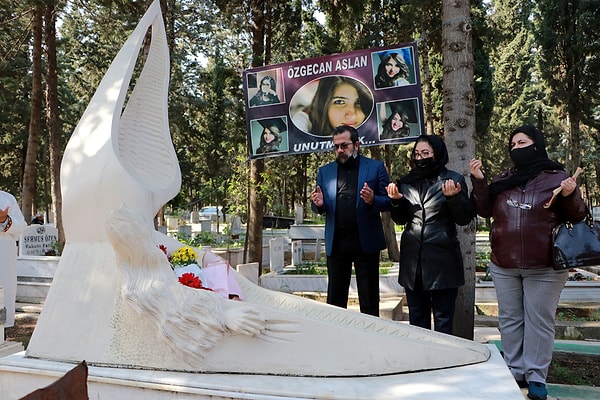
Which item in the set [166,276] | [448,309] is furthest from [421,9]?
[166,276]

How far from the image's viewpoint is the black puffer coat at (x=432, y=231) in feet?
10.1

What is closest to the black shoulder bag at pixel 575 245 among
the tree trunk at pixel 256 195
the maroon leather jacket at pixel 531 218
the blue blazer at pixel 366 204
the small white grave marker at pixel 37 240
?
the maroon leather jacket at pixel 531 218

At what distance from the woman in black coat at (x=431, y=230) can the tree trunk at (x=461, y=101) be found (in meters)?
0.89

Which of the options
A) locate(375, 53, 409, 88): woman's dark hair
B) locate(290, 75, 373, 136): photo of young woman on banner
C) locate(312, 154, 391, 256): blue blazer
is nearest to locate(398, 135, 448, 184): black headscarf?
locate(312, 154, 391, 256): blue blazer

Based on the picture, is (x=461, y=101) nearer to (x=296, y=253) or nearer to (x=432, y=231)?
(x=432, y=231)

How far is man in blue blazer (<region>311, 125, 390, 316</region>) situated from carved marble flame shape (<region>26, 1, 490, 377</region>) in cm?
52

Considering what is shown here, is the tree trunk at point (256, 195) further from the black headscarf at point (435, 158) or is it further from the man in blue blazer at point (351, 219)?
the black headscarf at point (435, 158)

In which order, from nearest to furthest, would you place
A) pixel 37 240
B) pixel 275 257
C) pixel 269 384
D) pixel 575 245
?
pixel 269 384, pixel 575 245, pixel 37 240, pixel 275 257

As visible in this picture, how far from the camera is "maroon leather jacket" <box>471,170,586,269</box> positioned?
2738mm

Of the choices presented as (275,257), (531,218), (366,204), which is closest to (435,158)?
(366,204)

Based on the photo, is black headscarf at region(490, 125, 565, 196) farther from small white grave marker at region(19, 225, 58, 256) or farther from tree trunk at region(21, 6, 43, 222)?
tree trunk at region(21, 6, 43, 222)

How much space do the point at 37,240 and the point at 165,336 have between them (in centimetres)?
809

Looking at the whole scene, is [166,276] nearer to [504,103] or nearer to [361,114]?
[361,114]

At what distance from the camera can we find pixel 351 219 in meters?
3.54
